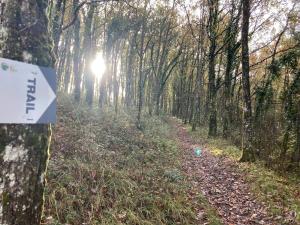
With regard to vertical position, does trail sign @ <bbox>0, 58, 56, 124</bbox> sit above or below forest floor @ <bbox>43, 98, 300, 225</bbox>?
above

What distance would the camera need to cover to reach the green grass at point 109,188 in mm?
5773

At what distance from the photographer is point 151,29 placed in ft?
93.1

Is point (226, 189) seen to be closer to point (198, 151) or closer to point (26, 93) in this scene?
point (198, 151)

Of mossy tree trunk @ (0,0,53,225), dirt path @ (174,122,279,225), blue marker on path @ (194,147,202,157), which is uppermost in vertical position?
mossy tree trunk @ (0,0,53,225)

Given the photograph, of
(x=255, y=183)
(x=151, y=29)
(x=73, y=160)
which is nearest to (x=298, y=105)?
(x=255, y=183)

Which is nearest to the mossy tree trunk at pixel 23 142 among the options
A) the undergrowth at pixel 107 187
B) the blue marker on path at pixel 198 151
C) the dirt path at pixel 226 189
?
the undergrowth at pixel 107 187

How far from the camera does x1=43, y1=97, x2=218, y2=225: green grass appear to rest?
577 cm

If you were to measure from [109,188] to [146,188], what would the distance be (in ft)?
3.67

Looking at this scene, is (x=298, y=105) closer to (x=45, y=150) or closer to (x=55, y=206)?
(x=55, y=206)

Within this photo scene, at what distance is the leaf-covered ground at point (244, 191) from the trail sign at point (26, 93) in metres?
5.39

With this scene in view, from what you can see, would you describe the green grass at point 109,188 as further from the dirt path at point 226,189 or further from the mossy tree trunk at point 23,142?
the mossy tree trunk at point 23,142

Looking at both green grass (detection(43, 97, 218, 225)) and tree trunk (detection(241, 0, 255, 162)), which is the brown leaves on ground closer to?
green grass (detection(43, 97, 218, 225))

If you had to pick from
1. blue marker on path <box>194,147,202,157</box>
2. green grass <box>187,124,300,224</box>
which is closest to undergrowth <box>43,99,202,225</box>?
green grass <box>187,124,300,224</box>

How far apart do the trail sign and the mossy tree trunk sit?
74mm
